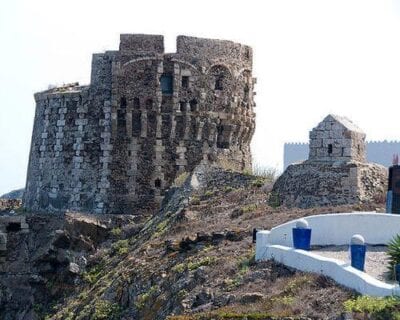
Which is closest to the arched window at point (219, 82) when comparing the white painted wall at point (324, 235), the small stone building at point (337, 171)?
the small stone building at point (337, 171)

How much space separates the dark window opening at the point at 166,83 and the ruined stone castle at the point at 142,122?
41 millimetres

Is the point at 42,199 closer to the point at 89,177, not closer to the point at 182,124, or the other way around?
the point at 89,177

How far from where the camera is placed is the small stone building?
4006 cm

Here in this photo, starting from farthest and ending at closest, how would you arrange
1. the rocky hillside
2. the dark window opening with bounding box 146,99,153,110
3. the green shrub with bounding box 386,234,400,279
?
the dark window opening with bounding box 146,99,153,110, the rocky hillside, the green shrub with bounding box 386,234,400,279

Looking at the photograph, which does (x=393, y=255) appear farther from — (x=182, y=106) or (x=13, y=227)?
(x=13, y=227)

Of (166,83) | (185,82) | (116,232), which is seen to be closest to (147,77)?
(166,83)

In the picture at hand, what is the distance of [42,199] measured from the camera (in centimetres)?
5862

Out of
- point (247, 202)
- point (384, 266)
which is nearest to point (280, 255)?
point (384, 266)

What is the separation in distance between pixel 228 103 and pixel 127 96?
445 cm

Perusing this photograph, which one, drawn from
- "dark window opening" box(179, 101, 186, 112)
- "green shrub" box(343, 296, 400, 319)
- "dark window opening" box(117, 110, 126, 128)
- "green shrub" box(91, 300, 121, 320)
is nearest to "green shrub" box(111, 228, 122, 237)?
"dark window opening" box(117, 110, 126, 128)

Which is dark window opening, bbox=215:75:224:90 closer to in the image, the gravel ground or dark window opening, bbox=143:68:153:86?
dark window opening, bbox=143:68:153:86

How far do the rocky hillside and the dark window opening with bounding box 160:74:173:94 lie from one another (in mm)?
4245

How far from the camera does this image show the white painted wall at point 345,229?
31.8 meters

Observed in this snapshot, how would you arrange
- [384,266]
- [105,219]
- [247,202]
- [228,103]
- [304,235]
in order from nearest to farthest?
[384,266]
[304,235]
[247,202]
[105,219]
[228,103]
